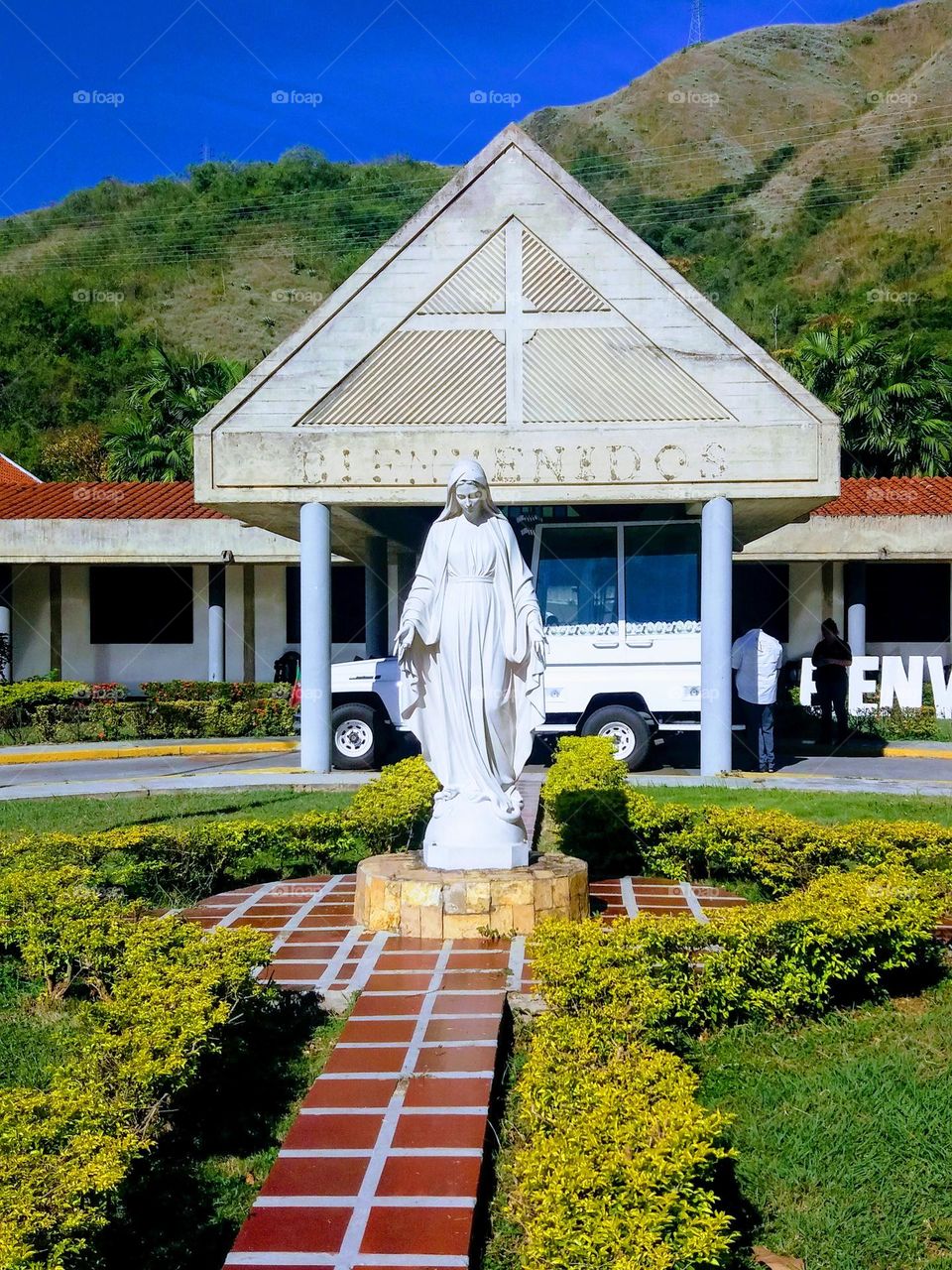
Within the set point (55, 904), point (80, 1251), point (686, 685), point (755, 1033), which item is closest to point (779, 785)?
point (686, 685)

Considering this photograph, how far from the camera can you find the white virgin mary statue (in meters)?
6.27

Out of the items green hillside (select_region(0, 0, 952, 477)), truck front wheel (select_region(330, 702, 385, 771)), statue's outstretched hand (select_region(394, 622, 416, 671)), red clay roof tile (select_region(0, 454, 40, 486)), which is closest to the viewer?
statue's outstretched hand (select_region(394, 622, 416, 671))

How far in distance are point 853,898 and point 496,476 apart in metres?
7.54

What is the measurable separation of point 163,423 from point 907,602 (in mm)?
18422

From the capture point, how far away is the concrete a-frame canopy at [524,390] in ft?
40.2

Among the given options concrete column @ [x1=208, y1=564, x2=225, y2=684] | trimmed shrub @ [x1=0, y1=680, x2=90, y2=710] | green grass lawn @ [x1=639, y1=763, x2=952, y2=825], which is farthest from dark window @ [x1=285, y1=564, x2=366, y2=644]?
green grass lawn @ [x1=639, y1=763, x2=952, y2=825]

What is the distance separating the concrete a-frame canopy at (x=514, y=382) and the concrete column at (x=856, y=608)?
8067 mm

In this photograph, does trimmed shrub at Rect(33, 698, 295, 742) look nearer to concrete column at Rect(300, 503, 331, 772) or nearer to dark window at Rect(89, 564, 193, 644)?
dark window at Rect(89, 564, 193, 644)

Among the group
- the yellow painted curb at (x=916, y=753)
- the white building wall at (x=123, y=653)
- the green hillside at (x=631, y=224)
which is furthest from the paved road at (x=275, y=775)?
the green hillside at (x=631, y=224)

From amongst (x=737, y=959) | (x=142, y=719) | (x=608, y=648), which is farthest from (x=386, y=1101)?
(x=142, y=719)

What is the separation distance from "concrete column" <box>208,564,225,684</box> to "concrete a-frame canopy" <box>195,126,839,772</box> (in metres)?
7.79

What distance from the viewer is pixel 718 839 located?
24.7 ft

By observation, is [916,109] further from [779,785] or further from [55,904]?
[55,904]

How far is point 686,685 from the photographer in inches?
519
